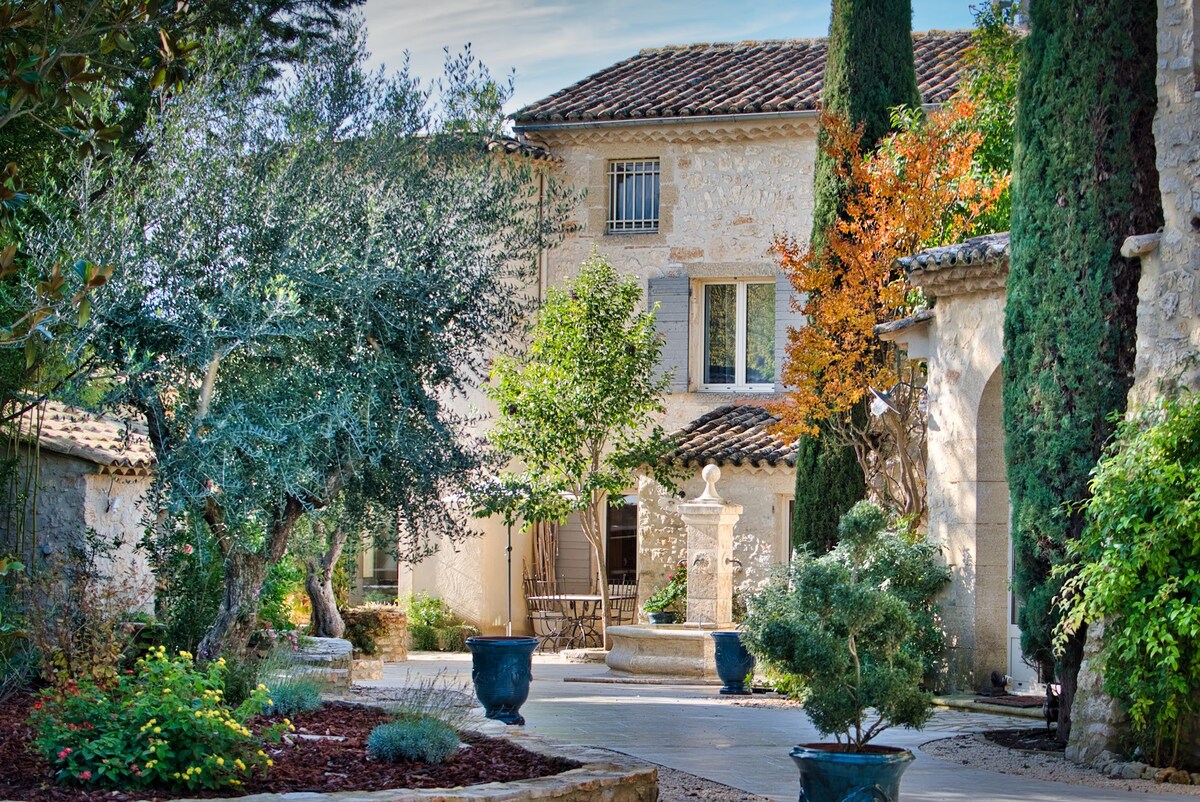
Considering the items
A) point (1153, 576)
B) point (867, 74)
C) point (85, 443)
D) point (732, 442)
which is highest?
point (867, 74)

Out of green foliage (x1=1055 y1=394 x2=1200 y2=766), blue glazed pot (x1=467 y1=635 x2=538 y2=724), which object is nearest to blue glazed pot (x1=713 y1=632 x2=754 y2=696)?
blue glazed pot (x1=467 y1=635 x2=538 y2=724)

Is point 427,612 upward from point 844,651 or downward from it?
downward

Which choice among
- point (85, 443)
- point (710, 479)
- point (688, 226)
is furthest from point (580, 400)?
point (85, 443)

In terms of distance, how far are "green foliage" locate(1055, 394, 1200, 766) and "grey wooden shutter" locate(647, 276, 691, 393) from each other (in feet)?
41.8

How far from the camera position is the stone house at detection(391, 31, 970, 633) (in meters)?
21.8

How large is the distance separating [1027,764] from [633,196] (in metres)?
14.4

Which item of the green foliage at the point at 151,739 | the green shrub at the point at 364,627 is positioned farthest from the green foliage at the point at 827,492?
the green foliage at the point at 151,739

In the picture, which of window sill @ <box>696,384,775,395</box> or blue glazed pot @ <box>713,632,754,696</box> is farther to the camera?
window sill @ <box>696,384,775,395</box>

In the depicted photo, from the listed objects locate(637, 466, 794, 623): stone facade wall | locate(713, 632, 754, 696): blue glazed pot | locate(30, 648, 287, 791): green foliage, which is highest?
locate(637, 466, 794, 623): stone facade wall

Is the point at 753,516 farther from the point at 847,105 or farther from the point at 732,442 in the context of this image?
the point at 847,105

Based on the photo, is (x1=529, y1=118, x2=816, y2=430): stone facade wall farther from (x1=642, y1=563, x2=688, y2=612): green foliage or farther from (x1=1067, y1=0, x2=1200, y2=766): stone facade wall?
(x1=1067, y1=0, x2=1200, y2=766): stone facade wall

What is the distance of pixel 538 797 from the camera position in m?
7.23

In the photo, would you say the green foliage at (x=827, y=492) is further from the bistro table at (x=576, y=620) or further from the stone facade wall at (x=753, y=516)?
the bistro table at (x=576, y=620)

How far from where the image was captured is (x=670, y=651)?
56.1ft
